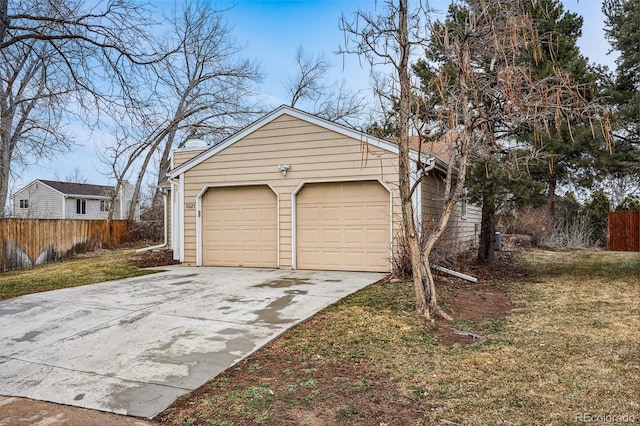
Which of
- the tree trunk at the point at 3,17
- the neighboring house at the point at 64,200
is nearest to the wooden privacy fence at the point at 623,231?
the tree trunk at the point at 3,17

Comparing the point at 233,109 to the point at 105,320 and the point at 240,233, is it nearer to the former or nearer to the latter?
the point at 240,233

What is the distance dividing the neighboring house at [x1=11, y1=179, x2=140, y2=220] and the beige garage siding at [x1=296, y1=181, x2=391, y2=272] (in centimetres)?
2361

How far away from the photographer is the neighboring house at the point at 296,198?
30.8ft

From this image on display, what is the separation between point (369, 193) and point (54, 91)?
6223 millimetres

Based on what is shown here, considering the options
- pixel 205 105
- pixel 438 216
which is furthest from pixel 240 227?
pixel 205 105

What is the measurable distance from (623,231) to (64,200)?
3249 centimetres

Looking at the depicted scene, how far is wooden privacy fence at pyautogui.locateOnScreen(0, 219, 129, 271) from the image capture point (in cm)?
1288

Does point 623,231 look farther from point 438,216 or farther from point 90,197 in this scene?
point 90,197

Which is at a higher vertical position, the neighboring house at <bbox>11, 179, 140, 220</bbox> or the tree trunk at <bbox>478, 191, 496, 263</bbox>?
the neighboring house at <bbox>11, 179, 140, 220</bbox>

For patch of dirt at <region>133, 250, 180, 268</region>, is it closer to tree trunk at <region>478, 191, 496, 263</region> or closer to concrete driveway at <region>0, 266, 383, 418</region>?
concrete driveway at <region>0, 266, 383, 418</region>

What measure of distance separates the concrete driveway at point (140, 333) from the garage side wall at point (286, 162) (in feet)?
7.61

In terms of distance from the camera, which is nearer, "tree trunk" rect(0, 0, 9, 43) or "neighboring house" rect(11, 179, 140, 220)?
"tree trunk" rect(0, 0, 9, 43)

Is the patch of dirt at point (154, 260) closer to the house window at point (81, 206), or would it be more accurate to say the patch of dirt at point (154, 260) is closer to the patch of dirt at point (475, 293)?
the patch of dirt at point (475, 293)

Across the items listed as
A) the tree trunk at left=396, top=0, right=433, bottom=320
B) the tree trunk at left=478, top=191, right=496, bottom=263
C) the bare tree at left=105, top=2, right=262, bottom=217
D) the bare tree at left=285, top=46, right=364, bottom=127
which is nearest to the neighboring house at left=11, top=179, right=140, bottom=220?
the bare tree at left=105, top=2, right=262, bottom=217
